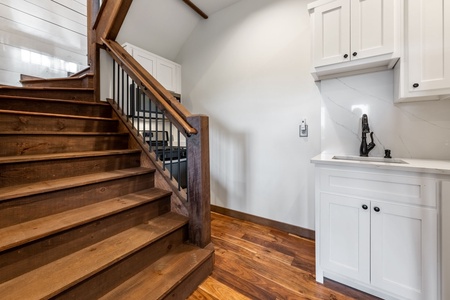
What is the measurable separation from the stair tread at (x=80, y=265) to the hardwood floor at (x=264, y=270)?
0.53 m

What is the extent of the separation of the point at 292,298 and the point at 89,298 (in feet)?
4.10

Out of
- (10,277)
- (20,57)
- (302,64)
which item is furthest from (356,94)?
(20,57)

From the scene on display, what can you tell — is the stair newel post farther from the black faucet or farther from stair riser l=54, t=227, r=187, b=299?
the black faucet

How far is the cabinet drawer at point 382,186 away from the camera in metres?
1.14

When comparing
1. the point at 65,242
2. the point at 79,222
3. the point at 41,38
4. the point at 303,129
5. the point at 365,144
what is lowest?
the point at 65,242

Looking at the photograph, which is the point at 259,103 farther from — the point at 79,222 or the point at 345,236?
the point at 79,222

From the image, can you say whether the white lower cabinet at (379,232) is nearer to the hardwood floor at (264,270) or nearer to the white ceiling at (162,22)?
the hardwood floor at (264,270)

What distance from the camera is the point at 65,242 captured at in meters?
1.13

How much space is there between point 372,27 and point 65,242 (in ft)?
8.40

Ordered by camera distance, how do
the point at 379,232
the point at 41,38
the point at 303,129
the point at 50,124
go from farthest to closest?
the point at 41,38 < the point at 303,129 < the point at 50,124 < the point at 379,232

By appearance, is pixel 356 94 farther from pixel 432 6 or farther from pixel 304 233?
pixel 304 233

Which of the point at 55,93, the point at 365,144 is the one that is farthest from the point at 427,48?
the point at 55,93

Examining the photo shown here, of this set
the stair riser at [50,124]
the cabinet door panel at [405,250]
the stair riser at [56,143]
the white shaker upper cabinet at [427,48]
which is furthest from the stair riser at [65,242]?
the white shaker upper cabinet at [427,48]

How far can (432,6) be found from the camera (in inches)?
50.4
